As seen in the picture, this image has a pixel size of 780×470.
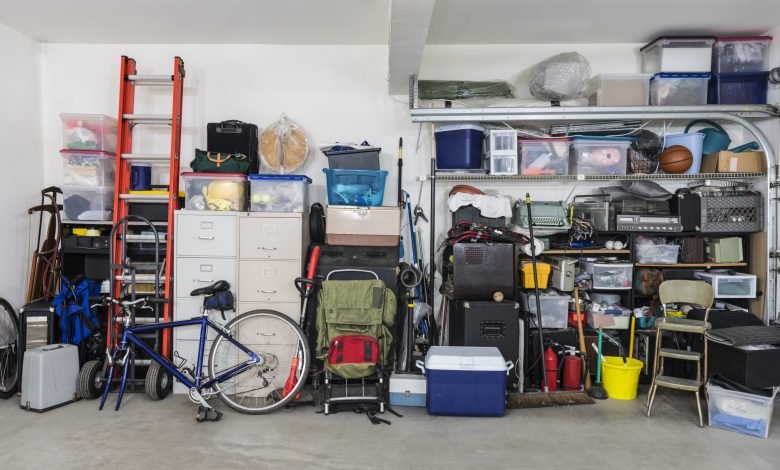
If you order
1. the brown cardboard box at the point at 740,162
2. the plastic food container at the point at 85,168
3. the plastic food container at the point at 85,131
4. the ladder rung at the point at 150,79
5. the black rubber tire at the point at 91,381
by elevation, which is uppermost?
the ladder rung at the point at 150,79

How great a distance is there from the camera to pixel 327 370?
354cm

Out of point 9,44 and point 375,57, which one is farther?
point 375,57

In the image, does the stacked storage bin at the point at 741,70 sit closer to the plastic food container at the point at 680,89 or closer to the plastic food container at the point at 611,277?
the plastic food container at the point at 680,89

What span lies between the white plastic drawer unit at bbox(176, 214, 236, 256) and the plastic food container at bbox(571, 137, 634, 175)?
294cm

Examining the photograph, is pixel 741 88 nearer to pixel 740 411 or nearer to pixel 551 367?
pixel 740 411

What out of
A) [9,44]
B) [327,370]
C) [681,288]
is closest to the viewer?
[327,370]

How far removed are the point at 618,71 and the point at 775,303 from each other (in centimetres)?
239

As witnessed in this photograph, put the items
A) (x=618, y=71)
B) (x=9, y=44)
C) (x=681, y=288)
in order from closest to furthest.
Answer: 1. (x=681, y=288)
2. (x=9, y=44)
3. (x=618, y=71)

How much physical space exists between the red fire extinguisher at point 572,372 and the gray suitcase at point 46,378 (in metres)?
3.75

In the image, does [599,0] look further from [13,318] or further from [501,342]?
[13,318]

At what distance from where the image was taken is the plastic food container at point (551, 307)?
4039mm

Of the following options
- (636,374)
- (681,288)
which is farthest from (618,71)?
(636,374)

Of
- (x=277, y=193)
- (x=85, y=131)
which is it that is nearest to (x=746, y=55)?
(x=277, y=193)

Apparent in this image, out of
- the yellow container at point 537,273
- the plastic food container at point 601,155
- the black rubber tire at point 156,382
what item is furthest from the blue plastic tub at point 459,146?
the black rubber tire at point 156,382
